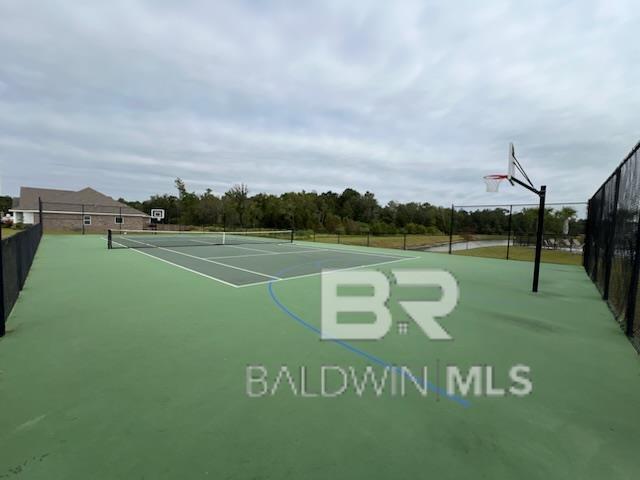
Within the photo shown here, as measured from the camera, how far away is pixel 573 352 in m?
3.75

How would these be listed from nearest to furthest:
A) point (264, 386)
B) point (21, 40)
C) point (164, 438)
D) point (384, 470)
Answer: point (384, 470) < point (164, 438) < point (264, 386) < point (21, 40)

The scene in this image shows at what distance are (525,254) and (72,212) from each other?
136 ft

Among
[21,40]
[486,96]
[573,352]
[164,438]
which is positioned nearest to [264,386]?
[164,438]

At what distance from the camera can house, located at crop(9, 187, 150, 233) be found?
32.4m

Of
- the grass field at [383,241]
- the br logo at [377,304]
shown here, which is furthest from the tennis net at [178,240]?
the br logo at [377,304]

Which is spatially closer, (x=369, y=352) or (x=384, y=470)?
(x=384, y=470)

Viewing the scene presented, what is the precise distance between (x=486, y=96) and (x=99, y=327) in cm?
1555

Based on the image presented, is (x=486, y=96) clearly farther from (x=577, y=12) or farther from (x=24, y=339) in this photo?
(x=24, y=339)

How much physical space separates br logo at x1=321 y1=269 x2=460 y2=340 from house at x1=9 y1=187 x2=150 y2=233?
108 feet

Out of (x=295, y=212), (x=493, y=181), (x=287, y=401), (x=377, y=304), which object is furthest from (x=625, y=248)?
(x=295, y=212)

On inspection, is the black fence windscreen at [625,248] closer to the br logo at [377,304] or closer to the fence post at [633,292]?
the fence post at [633,292]

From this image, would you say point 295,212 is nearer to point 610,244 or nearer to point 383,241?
point 383,241

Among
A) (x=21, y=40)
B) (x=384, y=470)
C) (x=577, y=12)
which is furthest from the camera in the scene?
(x=21, y=40)

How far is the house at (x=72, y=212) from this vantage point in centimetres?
3244
